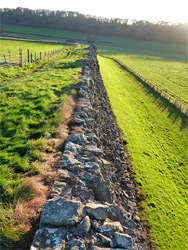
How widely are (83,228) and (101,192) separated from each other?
66.4 inches

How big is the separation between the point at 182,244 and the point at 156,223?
1262 mm

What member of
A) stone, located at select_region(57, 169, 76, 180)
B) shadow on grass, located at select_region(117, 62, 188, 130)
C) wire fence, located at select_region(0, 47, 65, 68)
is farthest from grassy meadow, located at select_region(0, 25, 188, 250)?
wire fence, located at select_region(0, 47, 65, 68)

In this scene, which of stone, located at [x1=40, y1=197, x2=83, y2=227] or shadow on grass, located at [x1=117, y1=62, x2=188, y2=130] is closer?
stone, located at [x1=40, y1=197, x2=83, y2=227]

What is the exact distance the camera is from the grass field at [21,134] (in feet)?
13.6

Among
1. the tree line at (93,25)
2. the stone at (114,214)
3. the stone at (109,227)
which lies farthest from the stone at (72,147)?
the tree line at (93,25)

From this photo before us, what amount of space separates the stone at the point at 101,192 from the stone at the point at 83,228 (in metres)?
1.40

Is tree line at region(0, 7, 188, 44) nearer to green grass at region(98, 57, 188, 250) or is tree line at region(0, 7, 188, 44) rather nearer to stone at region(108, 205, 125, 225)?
green grass at region(98, 57, 188, 250)

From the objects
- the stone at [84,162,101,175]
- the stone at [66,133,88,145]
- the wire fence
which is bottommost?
the stone at [84,162,101,175]

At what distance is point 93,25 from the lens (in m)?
131

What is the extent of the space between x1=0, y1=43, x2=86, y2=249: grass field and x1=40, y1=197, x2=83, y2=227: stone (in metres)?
0.60

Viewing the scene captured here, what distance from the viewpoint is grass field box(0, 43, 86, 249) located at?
13.6 ft

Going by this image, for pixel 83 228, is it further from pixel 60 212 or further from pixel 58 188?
pixel 58 188

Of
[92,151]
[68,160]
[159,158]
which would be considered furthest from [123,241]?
[159,158]

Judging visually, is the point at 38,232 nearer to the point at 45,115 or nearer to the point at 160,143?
the point at 45,115
